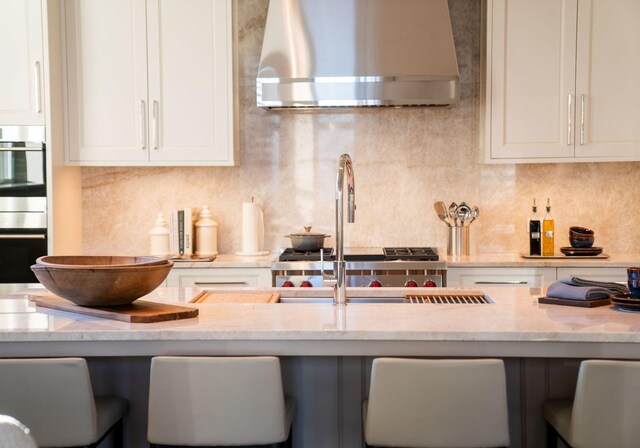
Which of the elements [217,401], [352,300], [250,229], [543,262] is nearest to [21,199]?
[250,229]

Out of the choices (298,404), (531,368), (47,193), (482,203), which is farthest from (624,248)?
(47,193)

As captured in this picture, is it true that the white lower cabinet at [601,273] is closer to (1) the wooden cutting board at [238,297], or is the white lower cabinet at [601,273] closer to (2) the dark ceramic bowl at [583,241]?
(2) the dark ceramic bowl at [583,241]

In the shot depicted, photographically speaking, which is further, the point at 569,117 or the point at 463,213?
the point at 463,213

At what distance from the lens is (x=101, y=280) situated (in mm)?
2232

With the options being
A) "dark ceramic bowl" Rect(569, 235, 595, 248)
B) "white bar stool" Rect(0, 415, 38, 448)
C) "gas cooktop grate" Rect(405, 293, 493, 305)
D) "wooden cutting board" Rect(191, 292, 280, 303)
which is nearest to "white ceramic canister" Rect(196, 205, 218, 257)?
"wooden cutting board" Rect(191, 292, 280, 303)

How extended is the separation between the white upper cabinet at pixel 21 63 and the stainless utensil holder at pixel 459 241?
7.67 ft

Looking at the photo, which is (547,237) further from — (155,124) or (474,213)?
(155,124)

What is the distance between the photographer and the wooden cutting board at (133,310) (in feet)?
7.14

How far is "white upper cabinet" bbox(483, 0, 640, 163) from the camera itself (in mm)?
4066

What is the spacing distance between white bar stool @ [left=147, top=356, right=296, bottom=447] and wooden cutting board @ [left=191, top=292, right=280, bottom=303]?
65 centimetres

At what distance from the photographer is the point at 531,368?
2330mm

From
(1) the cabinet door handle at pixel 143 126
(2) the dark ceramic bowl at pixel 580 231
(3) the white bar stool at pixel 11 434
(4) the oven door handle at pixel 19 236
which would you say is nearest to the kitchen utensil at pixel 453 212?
(2) the dark ceramic bowl at pixel 580 231

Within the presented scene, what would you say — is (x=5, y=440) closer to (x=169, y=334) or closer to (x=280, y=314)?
(x=169, y=334)

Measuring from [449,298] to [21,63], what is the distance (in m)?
2.64
